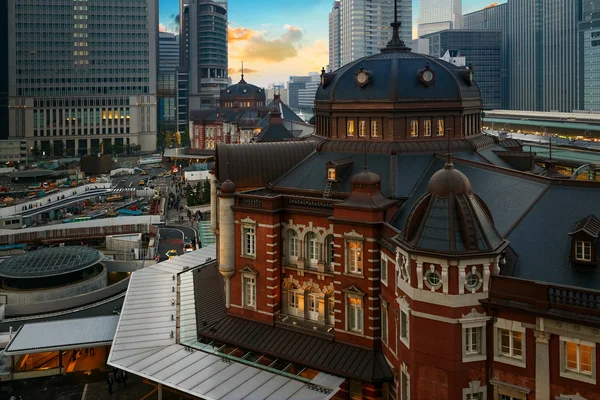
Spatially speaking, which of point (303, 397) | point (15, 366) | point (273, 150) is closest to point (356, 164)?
point (273, 150)

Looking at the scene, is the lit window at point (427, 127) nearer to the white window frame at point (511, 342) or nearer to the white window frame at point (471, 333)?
the white window frame at point (471, 333)

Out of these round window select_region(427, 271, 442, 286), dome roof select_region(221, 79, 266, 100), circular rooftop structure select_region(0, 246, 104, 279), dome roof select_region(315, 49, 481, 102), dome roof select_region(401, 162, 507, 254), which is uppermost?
dome roof select_region(221, 79, 266, 100)

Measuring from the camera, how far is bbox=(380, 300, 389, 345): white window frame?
3653 centimetres

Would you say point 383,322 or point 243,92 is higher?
point 243,92

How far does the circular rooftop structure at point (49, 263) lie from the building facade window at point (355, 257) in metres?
36.5

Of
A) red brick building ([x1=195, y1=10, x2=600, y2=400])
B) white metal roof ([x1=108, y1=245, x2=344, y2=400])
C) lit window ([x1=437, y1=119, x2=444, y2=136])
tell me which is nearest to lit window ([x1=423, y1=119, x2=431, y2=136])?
red brick building ([x1=195, y1=10, x2=600, y2=400])

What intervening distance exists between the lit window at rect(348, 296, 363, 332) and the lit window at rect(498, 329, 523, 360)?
10.7 meters

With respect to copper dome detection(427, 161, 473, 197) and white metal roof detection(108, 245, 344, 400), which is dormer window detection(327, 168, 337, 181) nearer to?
copper dome detection(427, 161, 473, 197)

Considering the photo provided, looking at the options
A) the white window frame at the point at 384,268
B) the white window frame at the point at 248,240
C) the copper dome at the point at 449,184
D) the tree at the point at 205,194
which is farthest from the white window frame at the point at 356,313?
the tree at the point at 205,194

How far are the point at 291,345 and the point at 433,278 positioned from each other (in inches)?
565

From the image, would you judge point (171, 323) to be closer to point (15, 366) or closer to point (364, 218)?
point (15, 366)

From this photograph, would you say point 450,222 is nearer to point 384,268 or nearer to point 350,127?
point 384,268

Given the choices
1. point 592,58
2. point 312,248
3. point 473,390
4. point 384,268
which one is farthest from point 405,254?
point 592,58

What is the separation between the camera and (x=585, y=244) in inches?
1143
